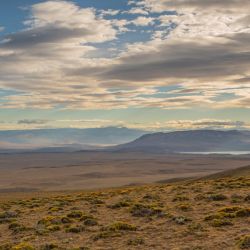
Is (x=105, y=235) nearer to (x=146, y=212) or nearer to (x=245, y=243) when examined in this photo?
(x=146, y=212)

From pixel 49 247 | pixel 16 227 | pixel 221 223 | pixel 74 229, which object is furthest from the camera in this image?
pixel 16 227

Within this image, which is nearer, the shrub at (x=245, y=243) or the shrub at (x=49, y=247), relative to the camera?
the shrub at (x=245, y=243)

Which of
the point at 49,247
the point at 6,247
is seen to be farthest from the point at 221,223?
the point at 6,247

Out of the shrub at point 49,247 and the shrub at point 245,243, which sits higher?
the shrub at point 245,243

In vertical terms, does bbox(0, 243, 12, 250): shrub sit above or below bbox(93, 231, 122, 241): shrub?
above

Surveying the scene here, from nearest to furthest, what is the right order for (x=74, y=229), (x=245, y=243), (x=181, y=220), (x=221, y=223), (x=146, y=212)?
(x=245, y=243) → (x=221, y=223) → (x=74, y=229) → (x=181, y=220) → (x=146, y=212)

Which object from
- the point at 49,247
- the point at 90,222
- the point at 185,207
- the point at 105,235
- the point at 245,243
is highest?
the point at 245,243

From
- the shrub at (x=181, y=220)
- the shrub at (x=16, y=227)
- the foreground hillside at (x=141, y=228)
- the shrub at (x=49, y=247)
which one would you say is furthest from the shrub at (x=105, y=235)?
the shrub at (x=16, y=227)

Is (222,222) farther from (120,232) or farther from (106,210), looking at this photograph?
(106,210)

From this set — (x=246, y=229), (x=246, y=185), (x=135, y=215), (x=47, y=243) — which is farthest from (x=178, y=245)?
(x=246, y=185)

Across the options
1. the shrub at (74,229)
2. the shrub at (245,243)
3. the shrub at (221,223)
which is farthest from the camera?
the shrub at (74,229)

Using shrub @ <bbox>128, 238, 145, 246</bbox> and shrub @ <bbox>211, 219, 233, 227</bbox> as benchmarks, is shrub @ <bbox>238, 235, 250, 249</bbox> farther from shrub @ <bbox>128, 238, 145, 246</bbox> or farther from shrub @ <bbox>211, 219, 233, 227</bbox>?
shrub @ <bbox>128, 238, 145, 246</bbox>

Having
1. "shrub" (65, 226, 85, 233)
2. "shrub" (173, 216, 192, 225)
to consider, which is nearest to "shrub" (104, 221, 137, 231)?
"shrub" (65, 226, 85, 233)

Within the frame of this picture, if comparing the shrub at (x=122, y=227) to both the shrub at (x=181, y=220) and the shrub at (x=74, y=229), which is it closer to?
the shrub at (x=74, y=229)
